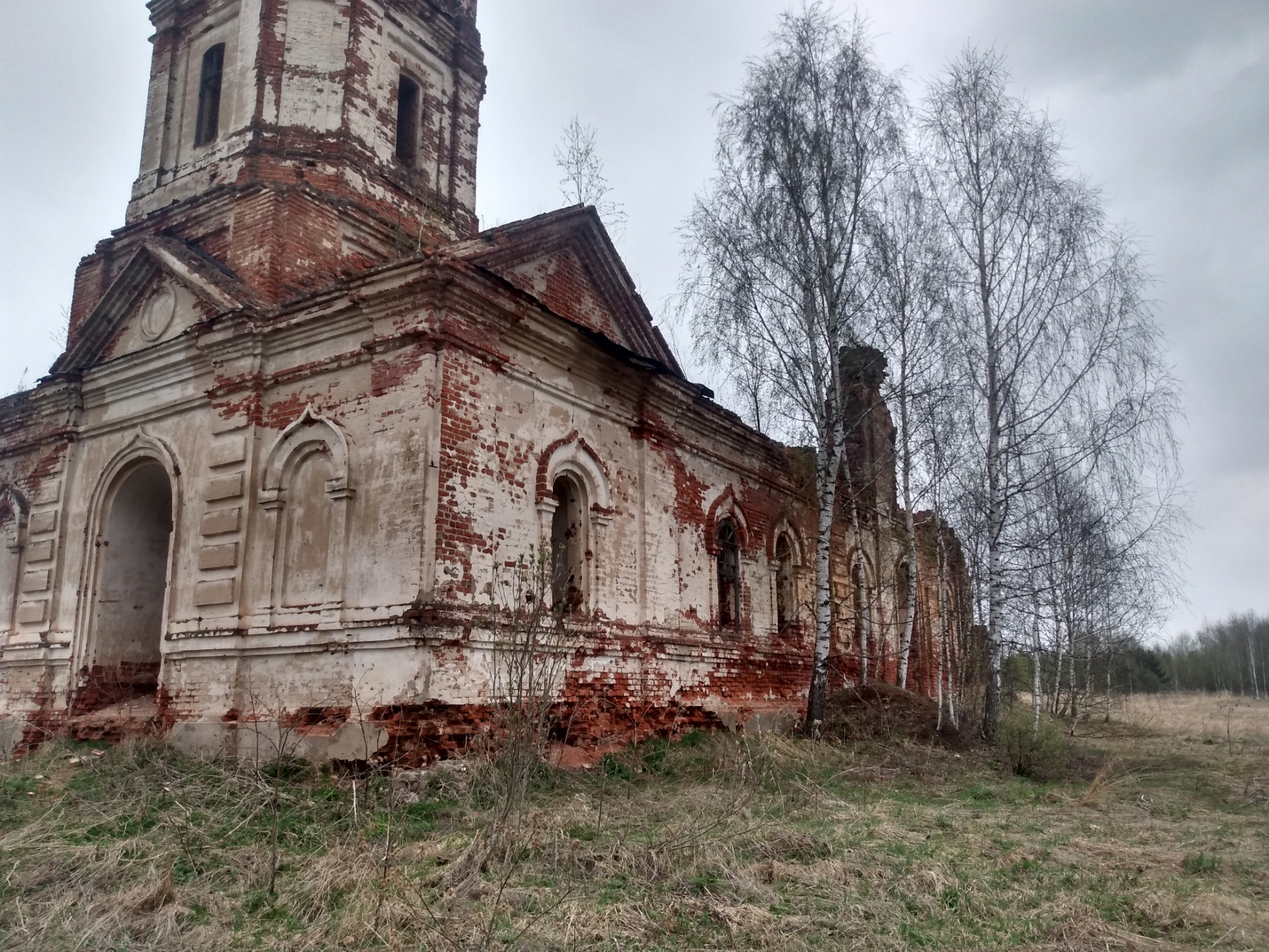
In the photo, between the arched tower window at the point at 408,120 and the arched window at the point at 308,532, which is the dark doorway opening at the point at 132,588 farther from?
the arched tower window at the point at 408,120

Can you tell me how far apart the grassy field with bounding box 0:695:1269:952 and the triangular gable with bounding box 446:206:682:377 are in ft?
19.7

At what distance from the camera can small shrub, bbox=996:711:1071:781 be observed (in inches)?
471

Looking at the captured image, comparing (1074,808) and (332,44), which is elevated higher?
(332,44)

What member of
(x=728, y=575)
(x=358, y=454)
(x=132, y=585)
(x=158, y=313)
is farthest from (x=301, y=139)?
(x=728, y=575)

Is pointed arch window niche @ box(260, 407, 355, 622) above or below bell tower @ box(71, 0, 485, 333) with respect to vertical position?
below

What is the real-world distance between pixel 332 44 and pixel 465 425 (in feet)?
24.5

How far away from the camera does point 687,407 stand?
13.7 metres

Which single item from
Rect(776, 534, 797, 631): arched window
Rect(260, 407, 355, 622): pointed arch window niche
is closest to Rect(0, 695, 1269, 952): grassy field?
Rect(260, 407, 355, 622): pointed arch window niche

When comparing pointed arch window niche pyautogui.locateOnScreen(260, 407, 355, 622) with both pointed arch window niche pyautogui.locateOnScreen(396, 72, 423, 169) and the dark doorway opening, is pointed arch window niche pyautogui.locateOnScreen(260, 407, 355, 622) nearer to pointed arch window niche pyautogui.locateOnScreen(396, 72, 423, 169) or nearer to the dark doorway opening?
the dark doorway opening

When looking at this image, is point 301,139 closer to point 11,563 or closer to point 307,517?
point 307,517

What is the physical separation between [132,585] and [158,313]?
140 inches

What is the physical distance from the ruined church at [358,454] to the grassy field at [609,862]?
1.28 metres

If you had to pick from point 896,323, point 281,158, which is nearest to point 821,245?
point 896,323

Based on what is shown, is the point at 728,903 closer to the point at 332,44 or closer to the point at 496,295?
the point at 496,295
